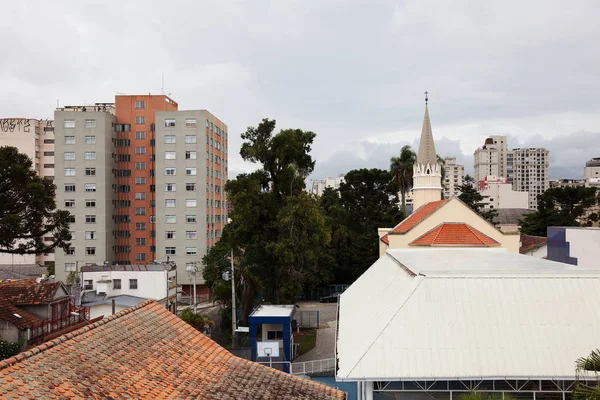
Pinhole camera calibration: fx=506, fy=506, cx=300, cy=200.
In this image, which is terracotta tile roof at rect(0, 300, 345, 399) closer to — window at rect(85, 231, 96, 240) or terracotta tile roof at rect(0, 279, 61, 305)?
terracotta tile roof at rect(0, 279, 61, 305)

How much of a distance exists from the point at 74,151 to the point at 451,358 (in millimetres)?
49406

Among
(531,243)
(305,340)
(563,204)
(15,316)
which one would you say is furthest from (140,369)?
(563,204)

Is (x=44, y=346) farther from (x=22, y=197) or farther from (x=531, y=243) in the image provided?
(x=531, y=243)

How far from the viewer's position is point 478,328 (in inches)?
574

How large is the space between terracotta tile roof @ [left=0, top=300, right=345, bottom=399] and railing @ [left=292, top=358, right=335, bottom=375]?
1248cm

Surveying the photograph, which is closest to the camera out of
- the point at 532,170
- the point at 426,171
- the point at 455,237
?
the point at 455,237

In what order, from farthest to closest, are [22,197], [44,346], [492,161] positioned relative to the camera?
1. [492,161]
2. [22,197]
3. [44,346]

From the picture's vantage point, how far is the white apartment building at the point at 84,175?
5294cm

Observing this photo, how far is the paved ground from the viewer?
89.6ft

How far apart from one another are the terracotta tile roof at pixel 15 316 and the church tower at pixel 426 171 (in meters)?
33.5

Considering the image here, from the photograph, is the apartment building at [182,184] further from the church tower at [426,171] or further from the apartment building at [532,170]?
the apartment building at [532,170]

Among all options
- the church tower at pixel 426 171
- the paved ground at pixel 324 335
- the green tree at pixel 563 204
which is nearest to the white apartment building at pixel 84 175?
the paved ground at pixel 324 335

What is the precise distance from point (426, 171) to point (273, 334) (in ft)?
84.0

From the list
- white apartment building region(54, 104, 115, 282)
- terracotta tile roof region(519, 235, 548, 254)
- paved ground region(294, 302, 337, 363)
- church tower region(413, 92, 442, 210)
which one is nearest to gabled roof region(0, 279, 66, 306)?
paved ground region(294, 302, 337, 363)
